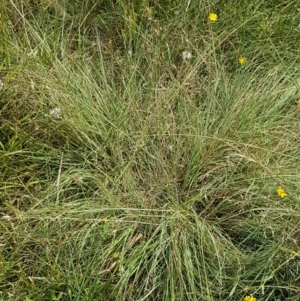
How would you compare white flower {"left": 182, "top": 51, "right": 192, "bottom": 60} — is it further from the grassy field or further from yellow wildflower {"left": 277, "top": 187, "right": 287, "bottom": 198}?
yellow wildflower {"left": 277, "top": 187, "right": 287, "bottom": 198}

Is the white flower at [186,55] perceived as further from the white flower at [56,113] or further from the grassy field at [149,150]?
the white flower at [56,113]

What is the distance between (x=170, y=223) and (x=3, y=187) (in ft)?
1.63

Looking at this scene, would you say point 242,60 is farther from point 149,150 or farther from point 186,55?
point 149,150

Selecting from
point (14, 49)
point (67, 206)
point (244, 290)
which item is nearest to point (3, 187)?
point (67, 206)

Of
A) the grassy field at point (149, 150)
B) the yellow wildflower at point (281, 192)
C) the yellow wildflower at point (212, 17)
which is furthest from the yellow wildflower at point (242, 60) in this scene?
the yellow wildflower at point (281, 192)

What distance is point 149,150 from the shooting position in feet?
6.46

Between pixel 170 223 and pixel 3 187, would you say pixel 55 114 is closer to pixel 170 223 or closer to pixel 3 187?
pixel 3 187

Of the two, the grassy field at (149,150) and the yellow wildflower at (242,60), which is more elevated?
the yellow wildflower at (242,60)

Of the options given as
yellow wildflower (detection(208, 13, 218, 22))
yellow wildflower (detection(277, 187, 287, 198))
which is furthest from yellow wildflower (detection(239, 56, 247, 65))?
yellow wildflower (detection(277, 187, 287, 198))

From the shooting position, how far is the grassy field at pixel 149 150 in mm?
1711

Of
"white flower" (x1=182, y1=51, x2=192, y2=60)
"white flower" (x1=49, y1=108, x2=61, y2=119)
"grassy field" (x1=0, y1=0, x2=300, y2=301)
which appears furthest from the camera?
"white flower" (x1=182, y1=51, x2=192, y2=60)

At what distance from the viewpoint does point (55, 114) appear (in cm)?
196

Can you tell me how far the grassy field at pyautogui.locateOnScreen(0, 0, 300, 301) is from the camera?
1711 mm

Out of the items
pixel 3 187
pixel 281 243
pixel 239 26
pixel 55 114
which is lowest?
pixel 3 187
